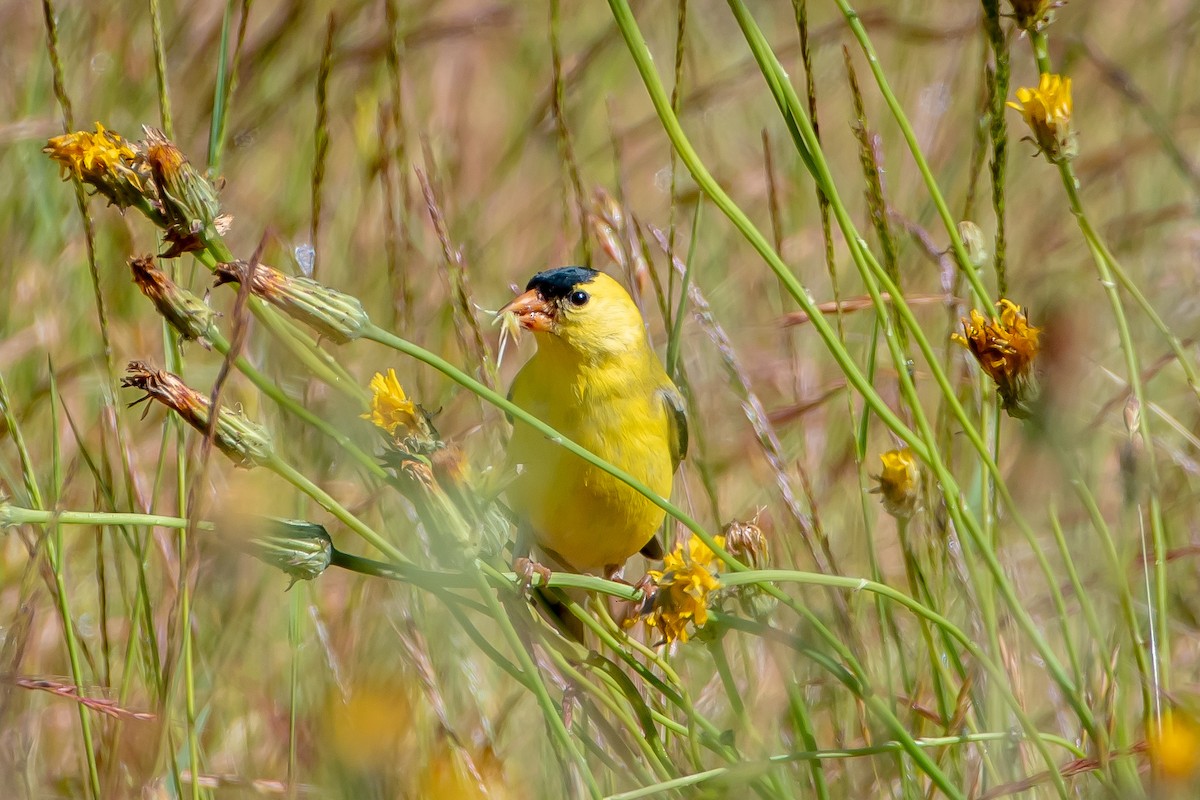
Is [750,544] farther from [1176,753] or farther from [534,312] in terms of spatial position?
[534,312]

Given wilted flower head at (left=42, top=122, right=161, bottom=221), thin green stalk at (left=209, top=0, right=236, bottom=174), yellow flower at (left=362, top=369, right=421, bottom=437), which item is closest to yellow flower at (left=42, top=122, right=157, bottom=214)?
wilted flower head at (left=42, top=122, right=161, bottom=221)

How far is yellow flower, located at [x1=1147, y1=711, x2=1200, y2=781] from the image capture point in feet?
3.08

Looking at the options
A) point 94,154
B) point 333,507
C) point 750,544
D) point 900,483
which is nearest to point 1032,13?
point 900,483

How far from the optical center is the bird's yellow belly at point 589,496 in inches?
86.7

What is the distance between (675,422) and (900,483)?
1.10m

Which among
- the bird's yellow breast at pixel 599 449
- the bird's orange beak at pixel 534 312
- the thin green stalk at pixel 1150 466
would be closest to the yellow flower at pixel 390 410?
the thin green stalk at pixel 1150 466

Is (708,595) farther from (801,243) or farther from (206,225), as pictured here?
(801,243)

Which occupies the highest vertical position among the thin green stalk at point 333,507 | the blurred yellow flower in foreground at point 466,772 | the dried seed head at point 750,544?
the thin green stalk at point 333,507

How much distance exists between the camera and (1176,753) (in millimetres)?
950

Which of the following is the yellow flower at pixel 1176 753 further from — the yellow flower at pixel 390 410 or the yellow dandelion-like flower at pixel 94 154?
the yellow dandelion-like flower at pixel 94 154

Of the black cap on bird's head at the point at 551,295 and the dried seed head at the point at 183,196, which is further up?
the dried seed head at the point at 183,196

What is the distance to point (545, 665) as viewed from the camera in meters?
1.80

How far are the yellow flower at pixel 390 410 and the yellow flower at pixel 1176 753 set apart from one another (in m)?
0.75

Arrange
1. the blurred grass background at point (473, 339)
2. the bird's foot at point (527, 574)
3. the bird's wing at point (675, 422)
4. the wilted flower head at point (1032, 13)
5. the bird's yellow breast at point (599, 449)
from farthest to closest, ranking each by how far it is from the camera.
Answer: the bird's wing at point (675, 422) < the bird's yellow breast at point (599, 449) < the bird's foot at point (527, 574) < the blurred grass background at point (473, 339) < the wilted flower head at point (1032, 13)
